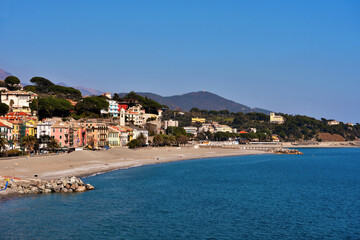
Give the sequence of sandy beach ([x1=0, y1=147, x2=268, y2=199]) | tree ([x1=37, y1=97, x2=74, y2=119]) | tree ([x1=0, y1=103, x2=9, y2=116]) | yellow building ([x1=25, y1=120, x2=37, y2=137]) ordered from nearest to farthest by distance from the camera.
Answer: sandy beach ([x1=0, y1=147, x2=268, y2=199]), yellow building ([x1=25, y1=120, x2=37, y2=137]), tree ([x1=0, y1=103, x2=9, y2=116]), tree ([x1=37, y1=97, x2=74, y2=119])

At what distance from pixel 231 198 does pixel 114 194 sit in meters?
12.4

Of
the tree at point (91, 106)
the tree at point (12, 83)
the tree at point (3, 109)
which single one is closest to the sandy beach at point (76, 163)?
the tree at point (91, 106)

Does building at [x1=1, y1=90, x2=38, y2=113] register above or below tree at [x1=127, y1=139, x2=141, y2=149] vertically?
above

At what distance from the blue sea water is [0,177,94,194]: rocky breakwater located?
173 cm

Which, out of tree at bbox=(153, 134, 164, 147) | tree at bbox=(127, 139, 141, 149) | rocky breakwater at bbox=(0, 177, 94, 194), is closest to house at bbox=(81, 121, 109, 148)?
tree at bbox=(127, 139, 141, 149)

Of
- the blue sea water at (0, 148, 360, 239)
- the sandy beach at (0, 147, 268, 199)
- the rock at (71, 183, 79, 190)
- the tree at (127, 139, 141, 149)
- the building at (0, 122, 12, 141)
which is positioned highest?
the building at (0, 122, 12, 141)

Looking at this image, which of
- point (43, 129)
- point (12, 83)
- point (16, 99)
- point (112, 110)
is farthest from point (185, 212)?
point (12, 83)

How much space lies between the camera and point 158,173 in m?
65.9

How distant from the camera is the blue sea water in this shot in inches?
1176

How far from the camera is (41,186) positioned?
43531mm

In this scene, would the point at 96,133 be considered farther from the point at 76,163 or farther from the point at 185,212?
the point at 185,212

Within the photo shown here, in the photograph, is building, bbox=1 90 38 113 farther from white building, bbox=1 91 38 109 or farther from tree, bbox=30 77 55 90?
tree, bbox=30 77 55 90

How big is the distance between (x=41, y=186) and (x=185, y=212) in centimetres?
1656

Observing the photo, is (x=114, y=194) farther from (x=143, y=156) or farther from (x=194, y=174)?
(x=143, y=156)
